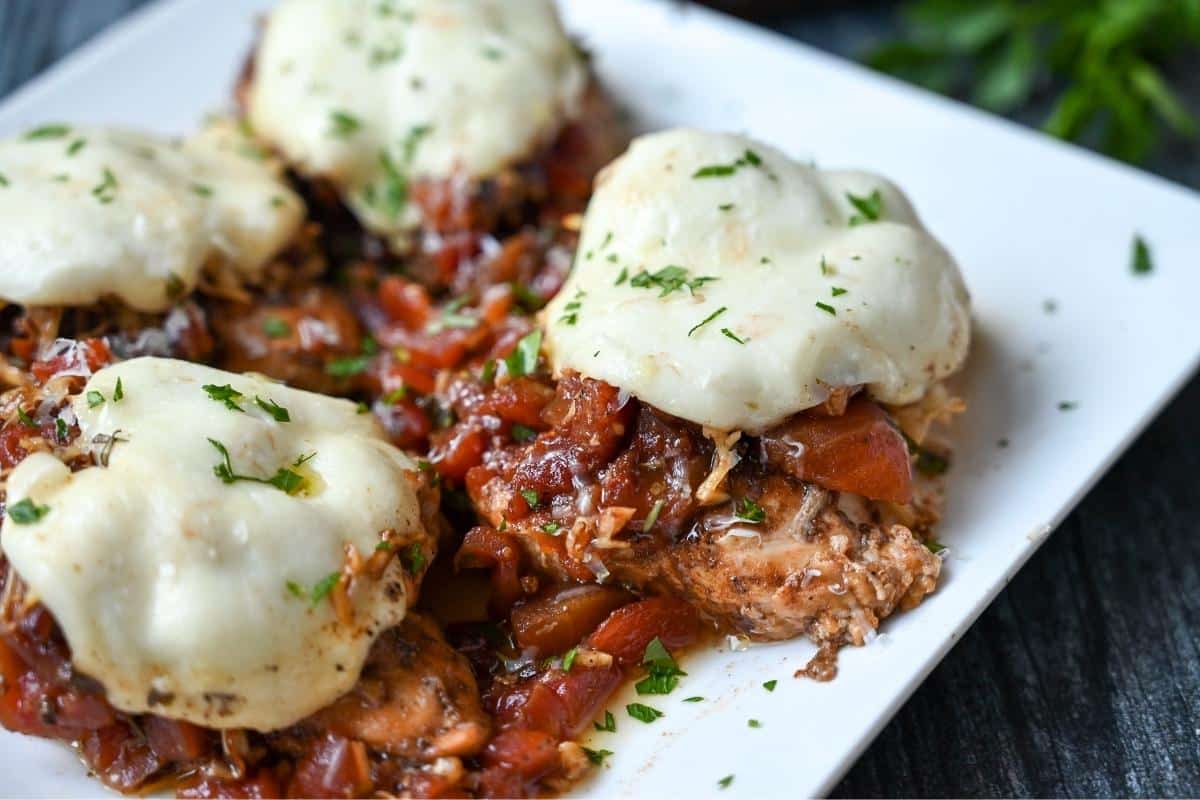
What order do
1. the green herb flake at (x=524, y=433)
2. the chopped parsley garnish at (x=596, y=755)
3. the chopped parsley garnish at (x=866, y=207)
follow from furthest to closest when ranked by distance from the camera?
the chopped parsley garnish at (x=866, y=207), the green herb flake at (x=524, y=433), the chopped parsley garnish at (x=596, y=755)

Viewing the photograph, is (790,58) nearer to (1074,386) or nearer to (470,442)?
(1074,386)

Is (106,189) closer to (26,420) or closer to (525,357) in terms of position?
(26,420)

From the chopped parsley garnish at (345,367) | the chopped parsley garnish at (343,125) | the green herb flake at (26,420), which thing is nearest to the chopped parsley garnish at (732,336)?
the chopped parsley garnish at (345,367)

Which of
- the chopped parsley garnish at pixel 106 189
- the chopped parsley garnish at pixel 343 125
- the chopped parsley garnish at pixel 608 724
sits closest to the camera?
the chopped parsley garnish at pixel 608 724

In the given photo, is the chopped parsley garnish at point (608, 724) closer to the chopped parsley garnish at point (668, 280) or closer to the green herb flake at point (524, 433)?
the green herb flake at point (524, 433)

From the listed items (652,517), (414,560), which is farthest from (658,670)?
(414,560)

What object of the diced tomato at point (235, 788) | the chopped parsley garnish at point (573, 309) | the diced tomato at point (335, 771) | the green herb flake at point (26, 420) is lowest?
the diced tomato at point (235, 788)
